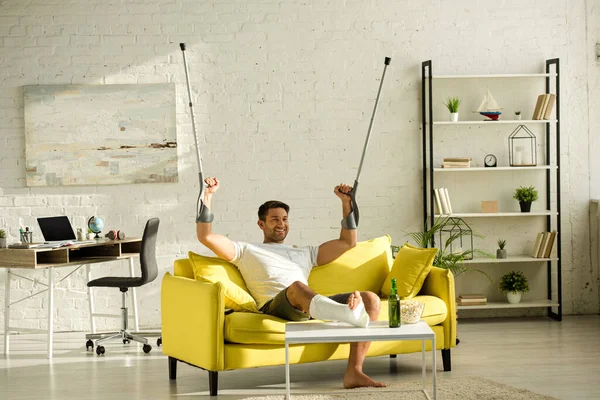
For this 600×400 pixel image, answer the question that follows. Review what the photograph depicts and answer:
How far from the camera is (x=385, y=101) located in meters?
7.16

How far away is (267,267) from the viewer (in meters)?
5.04

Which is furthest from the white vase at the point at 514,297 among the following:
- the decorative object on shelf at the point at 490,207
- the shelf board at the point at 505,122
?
the shelf board at the point at 505,122

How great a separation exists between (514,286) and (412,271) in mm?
2076

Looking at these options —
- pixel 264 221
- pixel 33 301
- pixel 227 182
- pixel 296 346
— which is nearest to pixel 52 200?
pixel 33 301

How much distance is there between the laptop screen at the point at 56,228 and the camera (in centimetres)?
654

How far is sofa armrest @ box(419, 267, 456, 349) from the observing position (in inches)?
201

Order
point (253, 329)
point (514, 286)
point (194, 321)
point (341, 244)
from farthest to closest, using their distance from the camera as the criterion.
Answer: point (514, 286)
point (341, 244)
point (194, 321)
point (253, 329)

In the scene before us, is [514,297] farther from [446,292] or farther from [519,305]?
[446,292]

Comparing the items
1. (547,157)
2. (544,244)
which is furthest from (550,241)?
(547,157)

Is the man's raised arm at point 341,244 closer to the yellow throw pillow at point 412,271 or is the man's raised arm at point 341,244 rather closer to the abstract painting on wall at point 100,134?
the yellow throw pillow at point 412,271

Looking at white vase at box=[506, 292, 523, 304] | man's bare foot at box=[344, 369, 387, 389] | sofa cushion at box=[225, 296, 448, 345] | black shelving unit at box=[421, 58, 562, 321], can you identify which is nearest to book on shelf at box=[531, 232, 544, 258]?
black shelving unit at box=[421, 58, 562, 321]

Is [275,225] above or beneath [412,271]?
above

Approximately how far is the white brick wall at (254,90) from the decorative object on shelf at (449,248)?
247mm

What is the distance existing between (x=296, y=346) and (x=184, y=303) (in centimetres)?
69
